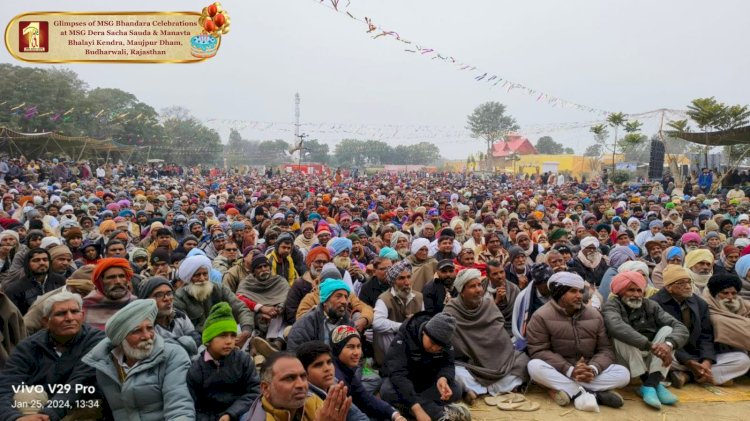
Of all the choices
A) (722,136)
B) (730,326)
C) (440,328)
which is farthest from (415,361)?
(722,136)

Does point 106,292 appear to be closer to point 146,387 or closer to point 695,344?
point 146,387

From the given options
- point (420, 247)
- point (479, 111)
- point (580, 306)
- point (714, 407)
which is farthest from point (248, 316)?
point (479, 111)

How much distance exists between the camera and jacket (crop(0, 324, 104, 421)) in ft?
9.34

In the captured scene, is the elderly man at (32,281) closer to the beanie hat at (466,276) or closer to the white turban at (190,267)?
the white turban at (190,267)

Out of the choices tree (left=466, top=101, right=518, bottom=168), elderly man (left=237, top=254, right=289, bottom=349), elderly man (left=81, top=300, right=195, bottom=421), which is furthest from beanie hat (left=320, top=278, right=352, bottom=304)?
tree (left=466, top=101, right=518, bottom=168)

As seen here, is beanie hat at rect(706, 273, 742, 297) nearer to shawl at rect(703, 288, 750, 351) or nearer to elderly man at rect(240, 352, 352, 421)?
shawl at rect(703, 288, 750, 351)

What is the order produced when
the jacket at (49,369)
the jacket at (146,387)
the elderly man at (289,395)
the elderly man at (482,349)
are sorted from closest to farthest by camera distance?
the elderly man at (289,395) < the jacket at (146,387) < the jacket at (49,369) < the elderly man at (482,349)

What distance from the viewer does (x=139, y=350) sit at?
9.23 ft

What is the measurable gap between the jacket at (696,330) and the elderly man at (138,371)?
3.78m

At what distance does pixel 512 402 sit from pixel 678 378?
4.78ft

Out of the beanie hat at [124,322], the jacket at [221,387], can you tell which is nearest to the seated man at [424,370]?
the jacket at [221,387]

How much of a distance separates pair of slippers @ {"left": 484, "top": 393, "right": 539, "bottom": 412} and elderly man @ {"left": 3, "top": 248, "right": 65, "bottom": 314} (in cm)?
386

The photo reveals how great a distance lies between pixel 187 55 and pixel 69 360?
14.8 feet

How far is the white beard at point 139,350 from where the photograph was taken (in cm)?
281
